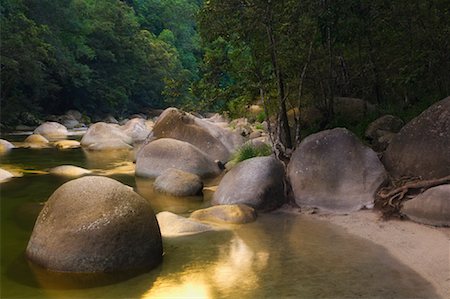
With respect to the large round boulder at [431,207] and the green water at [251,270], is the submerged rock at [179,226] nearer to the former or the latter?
the green water at [251,270]

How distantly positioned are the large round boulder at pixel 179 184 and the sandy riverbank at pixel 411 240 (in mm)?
3035

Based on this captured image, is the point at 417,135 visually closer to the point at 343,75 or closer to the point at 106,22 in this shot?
the point at 343,75

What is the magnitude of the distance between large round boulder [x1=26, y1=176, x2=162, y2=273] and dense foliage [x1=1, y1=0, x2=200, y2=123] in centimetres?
1702

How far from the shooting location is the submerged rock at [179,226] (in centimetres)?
729

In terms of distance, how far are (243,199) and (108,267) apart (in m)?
3.62

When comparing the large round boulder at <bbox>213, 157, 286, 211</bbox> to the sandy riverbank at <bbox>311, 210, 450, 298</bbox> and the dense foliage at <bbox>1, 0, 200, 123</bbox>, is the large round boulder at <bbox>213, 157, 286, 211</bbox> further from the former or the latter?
the dense foliage at <bbox>1, 0, 200, 123</bbox>

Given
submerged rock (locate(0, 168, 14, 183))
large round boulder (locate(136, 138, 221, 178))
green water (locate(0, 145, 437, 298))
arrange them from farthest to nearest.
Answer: large round boulder (locate(136, 138, 221, 178)) → submerged rock (locate(0, 168, 14, 183)) → green water (locate(0, 145, 437, 298))

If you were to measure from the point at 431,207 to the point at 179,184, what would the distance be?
519 cm

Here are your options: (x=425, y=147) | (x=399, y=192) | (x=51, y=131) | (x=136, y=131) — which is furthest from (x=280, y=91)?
(x=51, y=131)

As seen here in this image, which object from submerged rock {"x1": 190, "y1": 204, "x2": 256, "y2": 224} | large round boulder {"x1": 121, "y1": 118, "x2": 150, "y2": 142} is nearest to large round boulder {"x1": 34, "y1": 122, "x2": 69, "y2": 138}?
large round boulder {"x1": 121, "y1": 118, "x2": 150, "y2": 142}

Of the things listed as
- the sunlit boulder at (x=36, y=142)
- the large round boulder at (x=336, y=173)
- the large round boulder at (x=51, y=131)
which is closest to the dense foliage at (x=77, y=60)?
the large round boulder at (x=51, y=131)

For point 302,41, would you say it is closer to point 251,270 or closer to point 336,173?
point 336,173

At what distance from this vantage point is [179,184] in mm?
10328

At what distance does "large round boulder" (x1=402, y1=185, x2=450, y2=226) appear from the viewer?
6.98 meters
